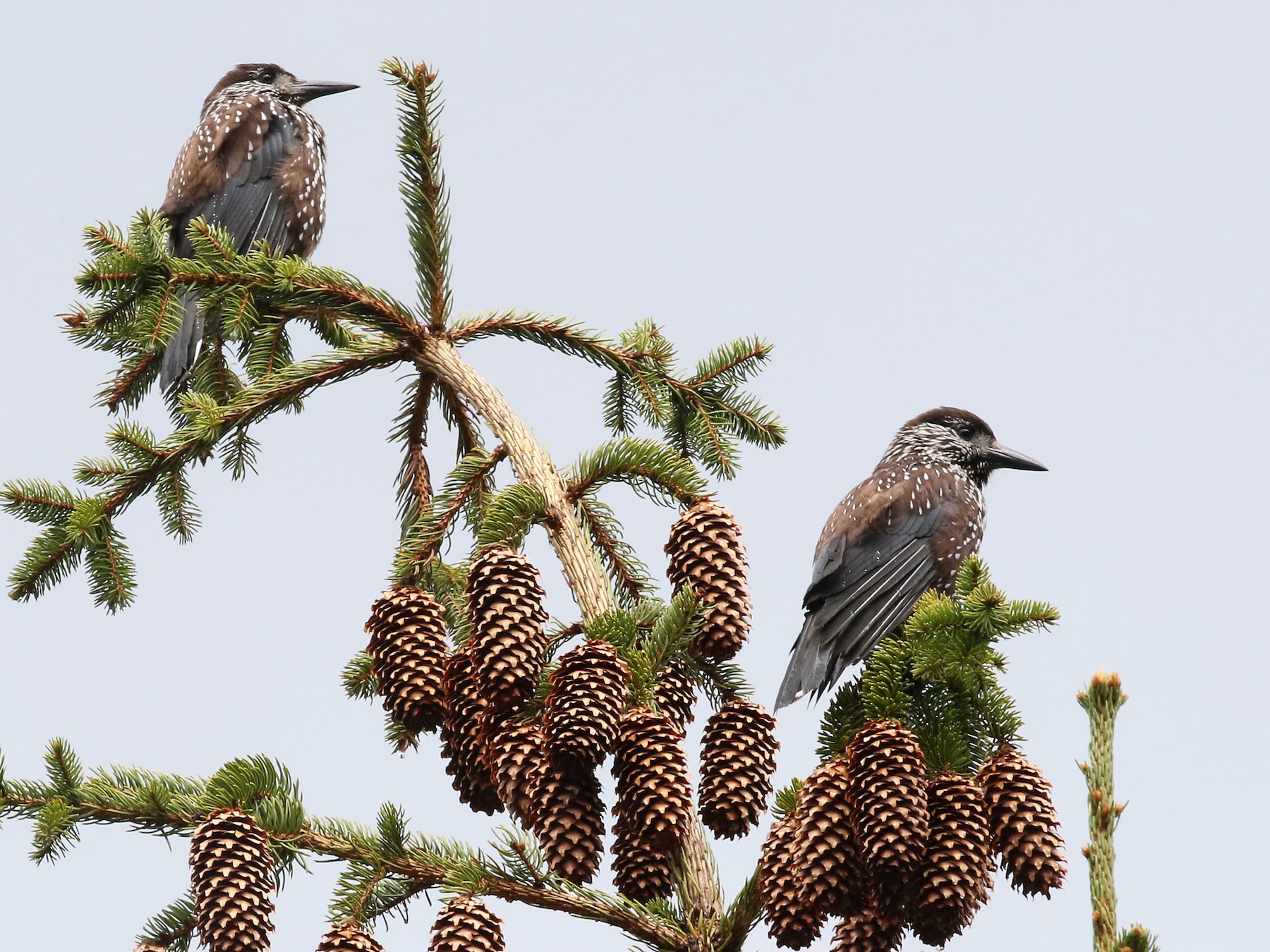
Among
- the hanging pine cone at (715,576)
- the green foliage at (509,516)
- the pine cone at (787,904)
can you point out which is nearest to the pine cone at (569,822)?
the pine cone at (787,904)

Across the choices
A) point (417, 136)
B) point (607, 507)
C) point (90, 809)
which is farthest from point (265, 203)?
point (90, 809)

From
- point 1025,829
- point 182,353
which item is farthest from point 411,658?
point 182,353

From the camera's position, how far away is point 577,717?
8.67ft

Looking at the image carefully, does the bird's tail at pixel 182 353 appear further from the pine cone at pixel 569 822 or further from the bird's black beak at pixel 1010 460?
the bird's black beak at pixel 1010 460

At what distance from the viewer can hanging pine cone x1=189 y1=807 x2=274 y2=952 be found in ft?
8.33

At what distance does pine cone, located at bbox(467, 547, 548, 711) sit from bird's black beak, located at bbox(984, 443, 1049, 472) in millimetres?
3667

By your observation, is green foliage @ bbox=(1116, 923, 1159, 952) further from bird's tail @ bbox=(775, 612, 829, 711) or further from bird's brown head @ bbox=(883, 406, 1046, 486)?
bird's brown head @ bbox=(883, 406, 1046, 486)

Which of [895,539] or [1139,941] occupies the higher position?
[895,539]

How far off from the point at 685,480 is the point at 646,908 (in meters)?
1.07

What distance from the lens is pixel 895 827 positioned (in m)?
2.70

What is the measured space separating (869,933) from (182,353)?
10.0ft

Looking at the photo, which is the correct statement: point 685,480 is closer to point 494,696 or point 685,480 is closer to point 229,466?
point 494,696

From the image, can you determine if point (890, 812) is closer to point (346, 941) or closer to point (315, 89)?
point (346, 941)

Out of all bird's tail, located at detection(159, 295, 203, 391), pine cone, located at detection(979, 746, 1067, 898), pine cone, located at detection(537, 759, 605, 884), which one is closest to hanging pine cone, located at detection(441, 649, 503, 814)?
pine cone, located at detection(537, 759, 605, 884)
